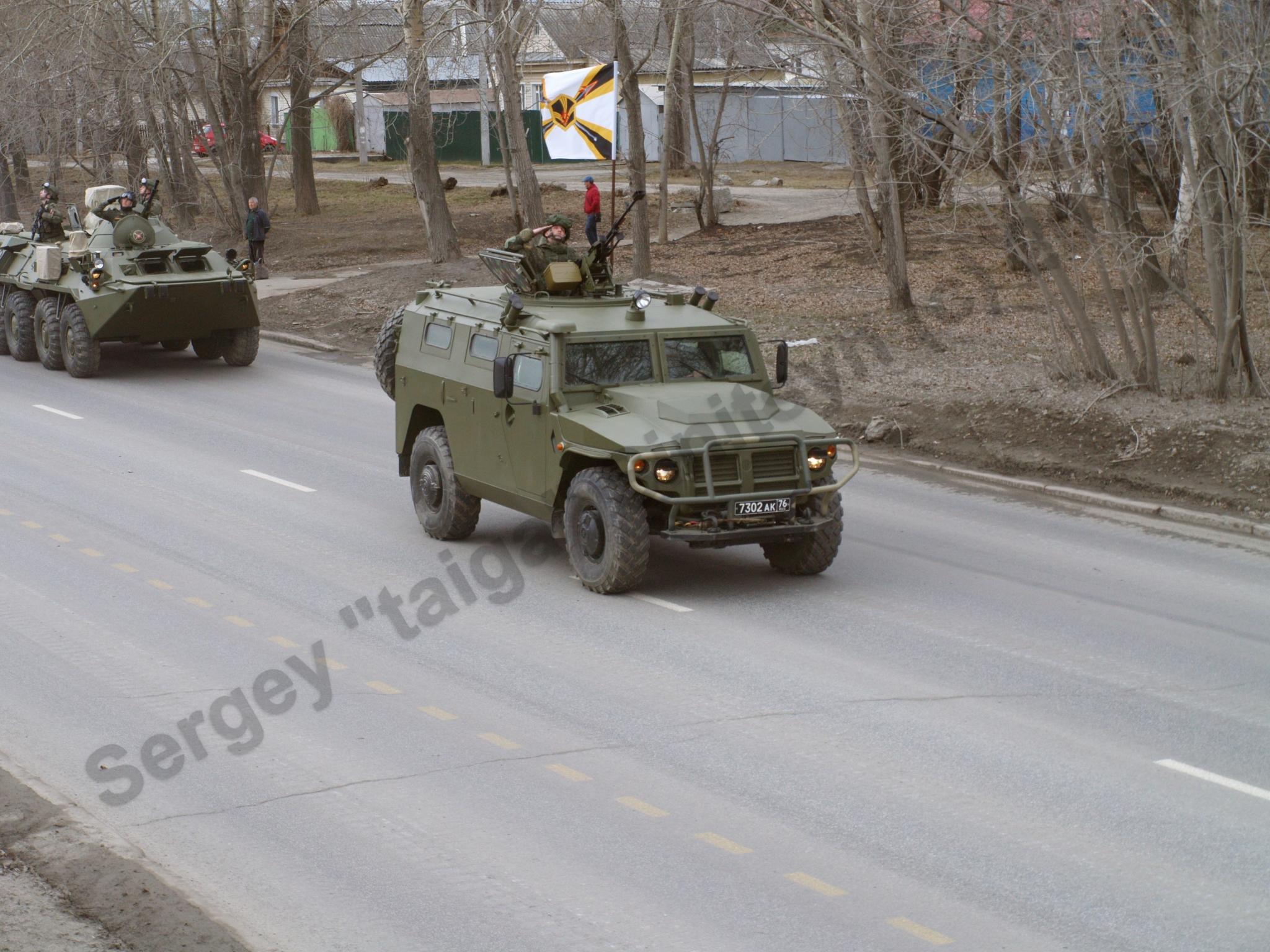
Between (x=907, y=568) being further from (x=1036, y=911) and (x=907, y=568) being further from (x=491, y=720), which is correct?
(x=1036, y=911)

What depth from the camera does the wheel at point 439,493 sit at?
41.2 ft

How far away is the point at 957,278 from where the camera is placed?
1030 inches

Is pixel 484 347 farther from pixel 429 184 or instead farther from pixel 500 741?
pixel 429 184

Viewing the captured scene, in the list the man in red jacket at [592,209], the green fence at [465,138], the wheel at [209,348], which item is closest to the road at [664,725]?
the wheel at [209,348]

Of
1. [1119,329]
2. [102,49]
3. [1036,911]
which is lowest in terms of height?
[1036,911]

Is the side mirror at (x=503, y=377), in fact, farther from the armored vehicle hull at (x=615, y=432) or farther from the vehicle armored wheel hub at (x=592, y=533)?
the vehicle armored wheel hub at (x=592, y=533)

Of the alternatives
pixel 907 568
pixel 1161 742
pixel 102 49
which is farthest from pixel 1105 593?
pixel 102 49

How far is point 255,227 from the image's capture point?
32.0 metres

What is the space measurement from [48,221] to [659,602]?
1571cm

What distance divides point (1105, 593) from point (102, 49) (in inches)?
1019

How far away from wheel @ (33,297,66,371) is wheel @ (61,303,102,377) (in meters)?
0.34

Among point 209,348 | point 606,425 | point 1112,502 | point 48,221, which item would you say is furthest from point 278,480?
point 48,221

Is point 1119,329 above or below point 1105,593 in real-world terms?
above

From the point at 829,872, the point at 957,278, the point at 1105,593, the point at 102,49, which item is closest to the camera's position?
the point at 829,872
